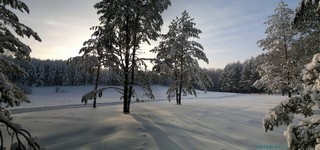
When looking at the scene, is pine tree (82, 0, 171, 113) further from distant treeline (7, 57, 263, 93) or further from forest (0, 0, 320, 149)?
distant treeline (7, 57, 263, 93)

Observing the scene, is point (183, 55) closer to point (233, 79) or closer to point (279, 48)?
point (279, 48)

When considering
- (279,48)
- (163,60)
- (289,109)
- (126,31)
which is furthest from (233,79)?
(289,109)

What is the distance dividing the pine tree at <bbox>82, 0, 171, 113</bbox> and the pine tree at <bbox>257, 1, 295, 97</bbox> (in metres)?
13.2

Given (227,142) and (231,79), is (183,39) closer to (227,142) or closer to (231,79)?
(227,142)

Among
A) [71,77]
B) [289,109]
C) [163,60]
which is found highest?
[71,77]

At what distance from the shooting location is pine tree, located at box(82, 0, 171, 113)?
15336mm

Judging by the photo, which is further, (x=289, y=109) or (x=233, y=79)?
(x=233, y=79)

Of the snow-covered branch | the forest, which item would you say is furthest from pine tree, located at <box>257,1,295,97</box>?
the snow-covered branch

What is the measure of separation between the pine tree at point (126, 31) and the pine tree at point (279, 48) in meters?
13.2

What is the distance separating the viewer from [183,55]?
26391 mm

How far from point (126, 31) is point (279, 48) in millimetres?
16956

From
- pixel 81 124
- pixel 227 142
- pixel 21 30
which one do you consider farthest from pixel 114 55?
pixel 227 142

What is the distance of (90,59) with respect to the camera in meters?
19.3

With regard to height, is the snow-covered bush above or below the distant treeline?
below
